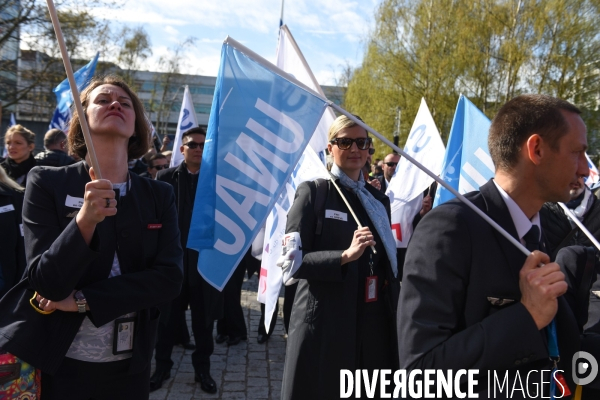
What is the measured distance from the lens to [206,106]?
92.9 m

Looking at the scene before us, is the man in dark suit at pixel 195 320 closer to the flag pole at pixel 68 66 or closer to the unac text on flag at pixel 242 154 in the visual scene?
the unac text on flag at pixel 242 154

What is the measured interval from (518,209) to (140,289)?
60.1 inches

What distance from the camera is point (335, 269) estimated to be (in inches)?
122

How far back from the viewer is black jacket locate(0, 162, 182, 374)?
213 centimetres

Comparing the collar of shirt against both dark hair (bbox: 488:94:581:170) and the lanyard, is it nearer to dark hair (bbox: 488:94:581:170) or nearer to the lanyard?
dark hair (bbox: 488:94:581:170)

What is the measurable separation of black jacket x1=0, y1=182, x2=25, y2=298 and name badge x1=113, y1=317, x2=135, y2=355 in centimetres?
172

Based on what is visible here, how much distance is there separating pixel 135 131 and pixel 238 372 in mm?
3316

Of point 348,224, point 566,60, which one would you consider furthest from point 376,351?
point 566,60

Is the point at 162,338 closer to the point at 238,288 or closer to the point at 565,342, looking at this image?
the point at 238,288

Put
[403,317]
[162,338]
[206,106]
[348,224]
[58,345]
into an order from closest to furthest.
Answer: [403,317] < [58,345] < [348,224] < [162,338] < [206,106]

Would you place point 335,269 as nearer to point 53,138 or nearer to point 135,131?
point 135,131

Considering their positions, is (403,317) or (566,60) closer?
(403,317)

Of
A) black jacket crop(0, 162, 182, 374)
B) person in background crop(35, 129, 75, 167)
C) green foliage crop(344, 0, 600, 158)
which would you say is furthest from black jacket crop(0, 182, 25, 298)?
green foliage crop(344, 0, 600, 158)

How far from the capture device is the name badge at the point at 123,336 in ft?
7.74
